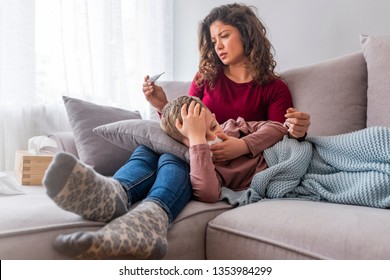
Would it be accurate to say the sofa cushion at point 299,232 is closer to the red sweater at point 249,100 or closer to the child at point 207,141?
the child at point 207,141

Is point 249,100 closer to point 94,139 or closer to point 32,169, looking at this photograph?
point 94,139

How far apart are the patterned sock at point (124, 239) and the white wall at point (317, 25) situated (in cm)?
137

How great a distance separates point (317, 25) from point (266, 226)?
1.29 metres

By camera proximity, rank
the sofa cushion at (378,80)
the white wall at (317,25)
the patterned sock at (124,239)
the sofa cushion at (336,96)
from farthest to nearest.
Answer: the white wall at (317,25), the sofa cushion at (336,96), the sofa cushion at (378,80), the patterned sock at (124,239)

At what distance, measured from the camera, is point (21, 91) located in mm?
1890

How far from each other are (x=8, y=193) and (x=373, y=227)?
3.49ft

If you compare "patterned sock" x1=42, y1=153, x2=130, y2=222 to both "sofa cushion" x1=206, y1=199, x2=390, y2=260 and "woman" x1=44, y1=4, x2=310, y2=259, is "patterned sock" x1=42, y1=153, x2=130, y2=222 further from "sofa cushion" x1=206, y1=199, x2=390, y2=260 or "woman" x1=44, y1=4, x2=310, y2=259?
"sofa cushion" x1=206, y1=199, x2=390, y2=260

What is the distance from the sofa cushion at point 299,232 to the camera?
81 centimetres

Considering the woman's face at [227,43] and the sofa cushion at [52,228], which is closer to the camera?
the sofa cushion at [52,228]

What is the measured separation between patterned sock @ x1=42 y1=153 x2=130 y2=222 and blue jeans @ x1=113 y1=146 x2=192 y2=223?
0.12 meters

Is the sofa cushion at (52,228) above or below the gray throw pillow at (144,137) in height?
below

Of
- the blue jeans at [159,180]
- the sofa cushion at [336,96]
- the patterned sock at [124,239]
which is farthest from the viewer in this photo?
the sofa cushion at [336,96]

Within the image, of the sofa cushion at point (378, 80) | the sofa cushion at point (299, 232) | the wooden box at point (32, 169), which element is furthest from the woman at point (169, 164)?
the wooden box at point (32, 169)

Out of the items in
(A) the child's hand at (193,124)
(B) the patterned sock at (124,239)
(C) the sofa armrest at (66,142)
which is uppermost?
(A) the child's hand at (193,124)
